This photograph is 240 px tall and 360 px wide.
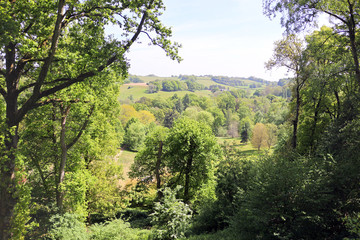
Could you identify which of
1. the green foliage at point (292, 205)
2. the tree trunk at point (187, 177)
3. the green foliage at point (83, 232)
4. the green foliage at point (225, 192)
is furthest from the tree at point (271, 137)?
the green foliage at point (83, 232)

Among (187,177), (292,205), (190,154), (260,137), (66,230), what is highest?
(292,205)

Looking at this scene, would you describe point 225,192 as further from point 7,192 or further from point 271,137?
point 271,137

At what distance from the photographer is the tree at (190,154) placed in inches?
765

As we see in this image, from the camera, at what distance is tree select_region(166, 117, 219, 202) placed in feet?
63.8

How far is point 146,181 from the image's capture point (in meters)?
22.1

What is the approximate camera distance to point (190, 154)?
19.8 meters

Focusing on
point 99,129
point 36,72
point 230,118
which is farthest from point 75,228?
point 230,118

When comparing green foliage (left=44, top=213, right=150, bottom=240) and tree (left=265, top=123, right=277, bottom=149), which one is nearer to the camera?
green foliage (left=44, top=213, right=150, bottom=240)

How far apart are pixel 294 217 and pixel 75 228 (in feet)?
33.0

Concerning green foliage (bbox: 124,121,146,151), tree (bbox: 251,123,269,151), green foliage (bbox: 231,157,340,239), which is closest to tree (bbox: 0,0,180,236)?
green foliage (bbox: 231,157,340,239)

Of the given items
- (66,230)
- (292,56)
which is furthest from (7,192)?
(292,56)

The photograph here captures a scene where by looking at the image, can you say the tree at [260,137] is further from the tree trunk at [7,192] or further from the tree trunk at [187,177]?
the tree trunk at [7,192]

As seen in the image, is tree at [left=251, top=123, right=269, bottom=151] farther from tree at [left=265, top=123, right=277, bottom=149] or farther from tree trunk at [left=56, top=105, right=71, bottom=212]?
tree trunk at [left=56, top=105, right=71, bottom=212]

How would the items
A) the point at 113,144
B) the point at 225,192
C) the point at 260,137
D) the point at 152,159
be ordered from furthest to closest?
the point at 260,137 < the point at 152,159 < the point at 113,144 < the point at 225,192
